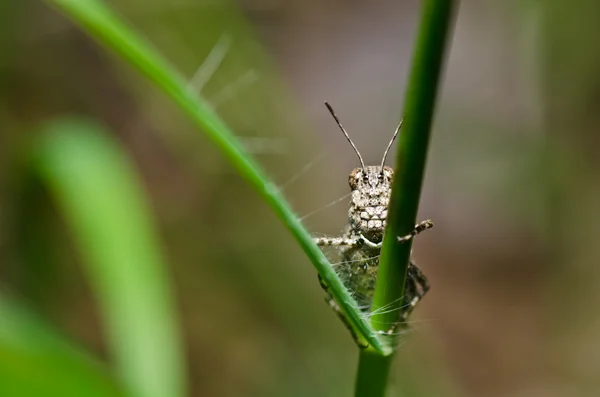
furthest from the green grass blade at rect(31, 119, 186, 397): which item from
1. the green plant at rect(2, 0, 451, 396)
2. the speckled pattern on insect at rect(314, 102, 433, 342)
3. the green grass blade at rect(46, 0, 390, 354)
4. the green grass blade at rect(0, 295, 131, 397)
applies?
the green grass blade at rect(46, 0, 390, 354)

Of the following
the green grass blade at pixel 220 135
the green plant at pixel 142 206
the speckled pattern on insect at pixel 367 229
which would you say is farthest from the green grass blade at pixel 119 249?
the green grass blade at pixel 220 135

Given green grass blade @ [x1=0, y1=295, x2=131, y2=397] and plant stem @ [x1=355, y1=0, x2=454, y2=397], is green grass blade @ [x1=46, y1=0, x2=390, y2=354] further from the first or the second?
green grass blade @ [x1=0, y1=295, x2=131, y2=397]

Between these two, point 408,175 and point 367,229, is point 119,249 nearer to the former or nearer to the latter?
point 367,229

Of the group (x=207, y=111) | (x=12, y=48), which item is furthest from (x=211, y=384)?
(x=207, y=111)

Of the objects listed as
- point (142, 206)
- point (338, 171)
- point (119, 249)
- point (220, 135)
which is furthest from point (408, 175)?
point (338, 171)

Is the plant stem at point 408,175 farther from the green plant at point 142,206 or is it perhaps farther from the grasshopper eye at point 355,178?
the grasshopper eye at point 355,178
